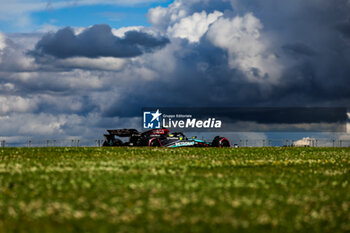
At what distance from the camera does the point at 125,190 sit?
15.8 metres

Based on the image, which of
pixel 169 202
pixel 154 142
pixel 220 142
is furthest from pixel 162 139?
pixel 169 202

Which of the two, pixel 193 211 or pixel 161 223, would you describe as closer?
pixel 161 223

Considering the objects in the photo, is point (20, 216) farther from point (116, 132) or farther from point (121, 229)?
point (116, 132)

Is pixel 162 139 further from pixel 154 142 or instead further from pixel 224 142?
pixel 224 142

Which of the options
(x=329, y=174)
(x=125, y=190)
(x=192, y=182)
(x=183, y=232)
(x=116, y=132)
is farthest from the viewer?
(x=116, y=132)

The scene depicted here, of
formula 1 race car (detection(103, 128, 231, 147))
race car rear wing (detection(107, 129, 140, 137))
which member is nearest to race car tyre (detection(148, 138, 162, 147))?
formula 1 race car (detection(103, 128, 231, 147))

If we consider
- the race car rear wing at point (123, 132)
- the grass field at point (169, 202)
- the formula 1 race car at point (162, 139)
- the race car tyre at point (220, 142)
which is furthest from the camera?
the race car rear wing at point (123, 132)

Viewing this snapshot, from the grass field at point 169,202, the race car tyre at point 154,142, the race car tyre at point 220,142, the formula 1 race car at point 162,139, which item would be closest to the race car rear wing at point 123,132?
the formula 1 race car at point 162,139

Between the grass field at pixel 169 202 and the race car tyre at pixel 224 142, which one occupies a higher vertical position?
the race car tyre at pixel 224 142

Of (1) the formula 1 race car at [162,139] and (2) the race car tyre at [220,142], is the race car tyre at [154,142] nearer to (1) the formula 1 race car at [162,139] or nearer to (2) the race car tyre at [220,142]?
(1) the formula 1 race car at [162,139]

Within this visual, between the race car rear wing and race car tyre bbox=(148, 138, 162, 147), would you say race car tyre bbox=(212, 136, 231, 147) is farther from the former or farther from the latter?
the race car rear wing

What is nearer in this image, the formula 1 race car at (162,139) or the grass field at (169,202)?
the grass field at (169,202)

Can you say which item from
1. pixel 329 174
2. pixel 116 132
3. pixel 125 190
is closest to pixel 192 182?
pixel 125 190

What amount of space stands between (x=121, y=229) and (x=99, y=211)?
2053 millimetres
